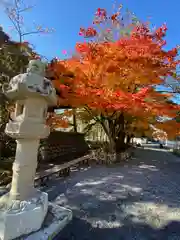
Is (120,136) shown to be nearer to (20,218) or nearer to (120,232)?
(120,232)

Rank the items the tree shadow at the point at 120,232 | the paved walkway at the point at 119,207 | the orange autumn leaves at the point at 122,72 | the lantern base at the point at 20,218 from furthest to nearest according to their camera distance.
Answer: the orange autumn leaves at the point at 122,72
the paved walkway at the point at 119,207
the tree shadow at the point at 120,232
the lantern base at the point at 20,218

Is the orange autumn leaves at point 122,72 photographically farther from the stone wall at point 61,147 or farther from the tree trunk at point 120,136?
the stone wall at point 61,147

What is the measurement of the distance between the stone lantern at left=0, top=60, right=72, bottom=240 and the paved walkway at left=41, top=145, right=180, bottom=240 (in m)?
0.85

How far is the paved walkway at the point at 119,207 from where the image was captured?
311cm

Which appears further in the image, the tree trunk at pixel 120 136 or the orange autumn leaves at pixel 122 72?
the tree trunk at pixel 120 136

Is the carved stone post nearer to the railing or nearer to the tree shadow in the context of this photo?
the tree shadow

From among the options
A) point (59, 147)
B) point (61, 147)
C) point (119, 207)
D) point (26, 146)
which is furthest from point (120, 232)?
point (61, 147)

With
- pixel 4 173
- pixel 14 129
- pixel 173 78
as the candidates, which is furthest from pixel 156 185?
pixel 173 78

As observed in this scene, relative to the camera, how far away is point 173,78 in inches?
366

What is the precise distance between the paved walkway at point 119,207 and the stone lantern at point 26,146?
850 mm

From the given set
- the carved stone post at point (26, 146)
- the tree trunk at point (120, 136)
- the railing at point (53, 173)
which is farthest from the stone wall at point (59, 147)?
the carved stone post at point (26, 146)

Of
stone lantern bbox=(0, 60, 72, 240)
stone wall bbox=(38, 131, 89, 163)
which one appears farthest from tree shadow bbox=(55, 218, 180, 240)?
stone wall bbox=(38, 131, 89, 163)

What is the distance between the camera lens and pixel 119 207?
4023 mm

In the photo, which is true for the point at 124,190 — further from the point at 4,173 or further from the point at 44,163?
the point at 44,163
